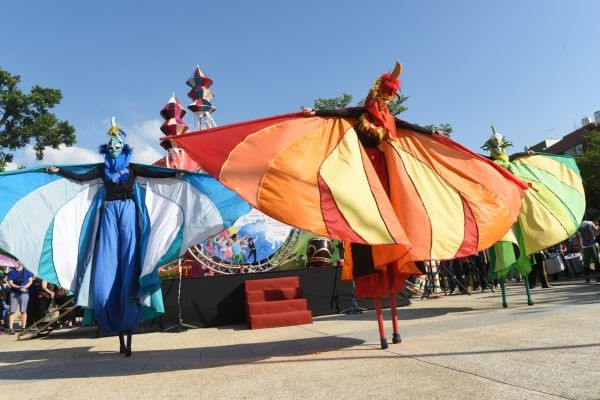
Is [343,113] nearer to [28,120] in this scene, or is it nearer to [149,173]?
[149,173]

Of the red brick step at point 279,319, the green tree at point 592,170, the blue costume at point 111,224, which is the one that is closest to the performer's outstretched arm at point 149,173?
the blue costume at point 111,224

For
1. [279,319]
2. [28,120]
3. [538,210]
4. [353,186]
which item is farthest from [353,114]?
[28,120]

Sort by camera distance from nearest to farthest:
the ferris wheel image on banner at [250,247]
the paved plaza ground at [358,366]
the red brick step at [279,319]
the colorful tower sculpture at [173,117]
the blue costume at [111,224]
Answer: the paved plaza ground at [358,366], the blue costume at [111,224], the red brick step at [279,319], the ferris wheel image on banner at [250,247], the colorful tower sculpture at [173,117]

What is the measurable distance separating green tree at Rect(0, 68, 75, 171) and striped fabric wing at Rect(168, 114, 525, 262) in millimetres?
24121

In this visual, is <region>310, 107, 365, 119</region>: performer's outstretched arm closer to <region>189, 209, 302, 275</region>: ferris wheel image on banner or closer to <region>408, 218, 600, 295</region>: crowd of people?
<region>189, 209, 302, 275</region>: ferris wheel image on banner

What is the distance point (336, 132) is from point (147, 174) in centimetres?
234

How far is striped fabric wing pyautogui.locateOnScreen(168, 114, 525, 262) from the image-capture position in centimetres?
351

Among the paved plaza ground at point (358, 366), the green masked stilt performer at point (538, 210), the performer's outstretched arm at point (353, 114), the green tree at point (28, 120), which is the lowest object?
the paved plaza ground at point (358, 366)

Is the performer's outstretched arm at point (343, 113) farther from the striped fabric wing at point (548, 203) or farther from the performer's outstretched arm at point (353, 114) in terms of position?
the striped fabric wing at point (548, 203)

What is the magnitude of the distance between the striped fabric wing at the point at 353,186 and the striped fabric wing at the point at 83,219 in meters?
1.12

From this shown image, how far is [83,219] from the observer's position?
470cm

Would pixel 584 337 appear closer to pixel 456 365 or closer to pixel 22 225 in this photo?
pixel 456 365

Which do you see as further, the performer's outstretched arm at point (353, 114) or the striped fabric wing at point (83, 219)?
the striped fabric wing at point (83, 219)

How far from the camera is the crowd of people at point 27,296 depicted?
9422 mm
